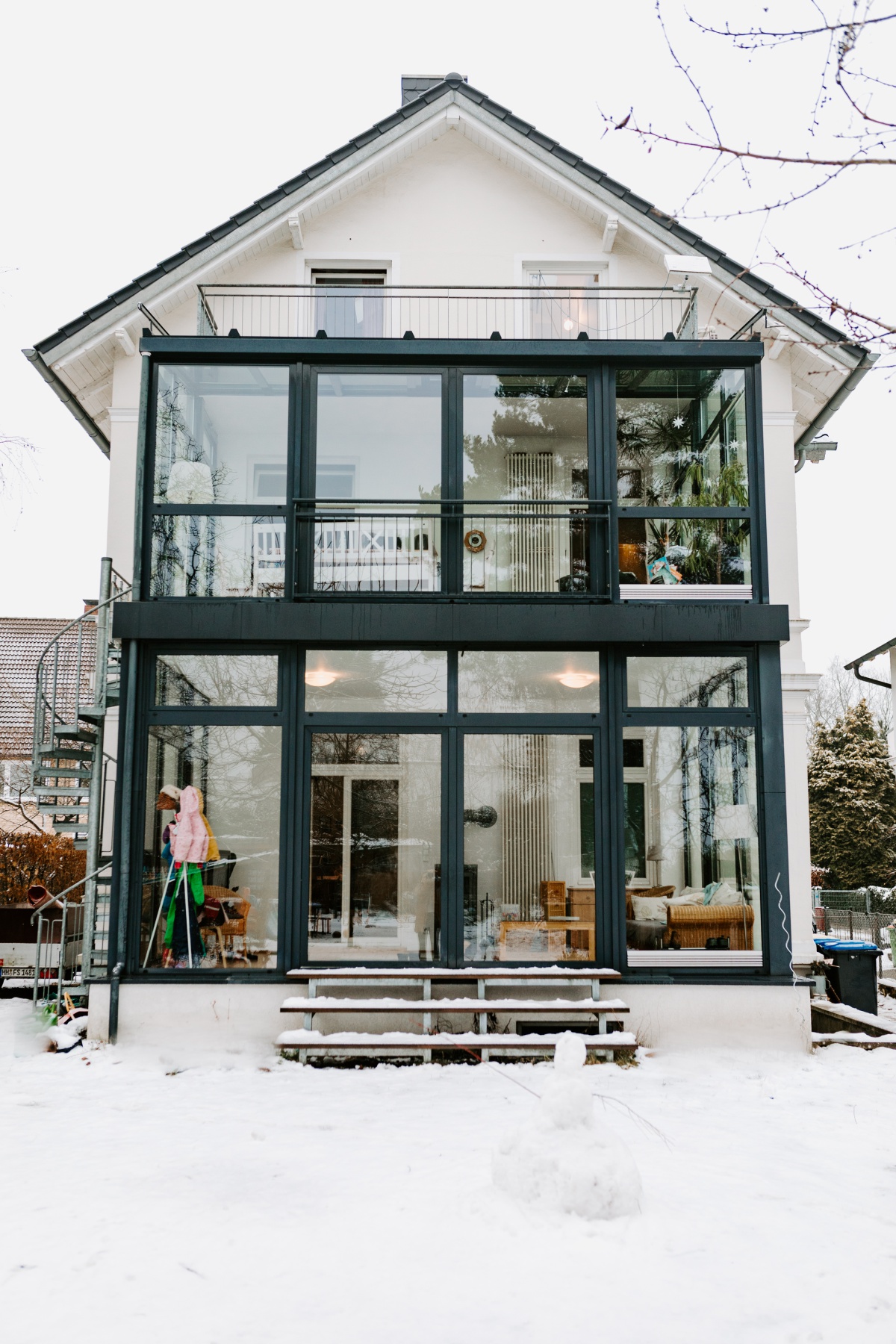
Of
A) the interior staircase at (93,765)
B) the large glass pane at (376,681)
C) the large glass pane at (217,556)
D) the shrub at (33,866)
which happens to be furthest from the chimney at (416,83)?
the shrub at (33,866)

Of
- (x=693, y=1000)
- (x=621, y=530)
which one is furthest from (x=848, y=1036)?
(x=621, y=530)

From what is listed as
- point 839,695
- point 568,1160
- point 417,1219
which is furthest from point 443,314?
point 839,695

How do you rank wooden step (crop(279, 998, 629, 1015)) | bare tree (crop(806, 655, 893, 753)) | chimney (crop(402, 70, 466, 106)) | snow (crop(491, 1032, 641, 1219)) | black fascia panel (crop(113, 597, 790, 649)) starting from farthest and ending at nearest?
1. bare tree (crop(806, 655, 893, 753))
2. chimney (crop(402, 70, 466, 106))
3. black fascia panel (crop(113, 597, 790, 649))
4. wooden step (crop(279, 998, 629, 1015))
5. snow (crop(491, 1032, 641, 1219))

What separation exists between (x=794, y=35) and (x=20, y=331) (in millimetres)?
9614

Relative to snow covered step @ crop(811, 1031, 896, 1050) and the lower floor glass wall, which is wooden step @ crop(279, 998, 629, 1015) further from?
snow covered step @ crop(811, 1031, 896, 1050)

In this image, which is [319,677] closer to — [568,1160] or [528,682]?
[528,682]

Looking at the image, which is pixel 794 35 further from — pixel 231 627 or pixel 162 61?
pixel 231 627

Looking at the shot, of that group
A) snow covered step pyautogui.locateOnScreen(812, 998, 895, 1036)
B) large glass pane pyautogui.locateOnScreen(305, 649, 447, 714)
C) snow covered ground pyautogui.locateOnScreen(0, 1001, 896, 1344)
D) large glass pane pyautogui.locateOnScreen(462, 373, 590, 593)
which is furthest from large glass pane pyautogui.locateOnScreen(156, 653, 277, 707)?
snow covered step pyautogui.locateOnScreen(812, 998, 895, 1036)

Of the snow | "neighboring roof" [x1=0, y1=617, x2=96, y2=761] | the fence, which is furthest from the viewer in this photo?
"neighboring roof" [x1=0, y1=617, x2=96, y2=761]

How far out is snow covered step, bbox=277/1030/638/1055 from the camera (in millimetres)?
8297

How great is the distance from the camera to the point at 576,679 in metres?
9.46

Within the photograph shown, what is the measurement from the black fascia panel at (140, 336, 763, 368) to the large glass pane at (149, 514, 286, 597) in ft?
4.73

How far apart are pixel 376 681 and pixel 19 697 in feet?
52.4

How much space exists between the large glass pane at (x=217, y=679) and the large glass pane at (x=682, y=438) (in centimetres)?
340
